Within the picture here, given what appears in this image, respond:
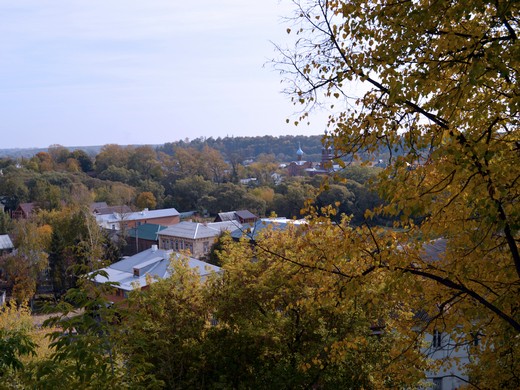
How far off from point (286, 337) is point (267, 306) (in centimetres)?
68

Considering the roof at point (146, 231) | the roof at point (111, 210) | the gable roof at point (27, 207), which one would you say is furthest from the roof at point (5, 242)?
the roof at point (111, 210)

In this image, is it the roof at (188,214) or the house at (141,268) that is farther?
the roof at (188,214)

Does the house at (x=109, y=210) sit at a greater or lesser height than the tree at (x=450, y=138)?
lesser

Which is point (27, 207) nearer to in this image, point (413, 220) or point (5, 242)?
point (5, 242)

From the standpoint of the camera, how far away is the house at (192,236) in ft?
120

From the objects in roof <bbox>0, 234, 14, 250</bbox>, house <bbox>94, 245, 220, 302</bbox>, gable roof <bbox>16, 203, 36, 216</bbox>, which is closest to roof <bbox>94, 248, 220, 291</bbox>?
house <bbox>94, 245, 220, 302</bbox>

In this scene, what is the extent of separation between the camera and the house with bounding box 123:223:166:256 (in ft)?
138

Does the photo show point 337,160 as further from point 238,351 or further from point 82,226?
point 82,226

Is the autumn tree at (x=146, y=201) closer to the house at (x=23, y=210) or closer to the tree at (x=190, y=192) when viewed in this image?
the tree at (x=190, y=192)

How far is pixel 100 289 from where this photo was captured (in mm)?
4555

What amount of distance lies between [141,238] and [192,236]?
8.08 m

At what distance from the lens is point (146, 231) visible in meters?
43.1

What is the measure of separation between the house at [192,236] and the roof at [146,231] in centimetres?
190

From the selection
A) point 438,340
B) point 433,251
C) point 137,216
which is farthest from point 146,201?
point 438,340
